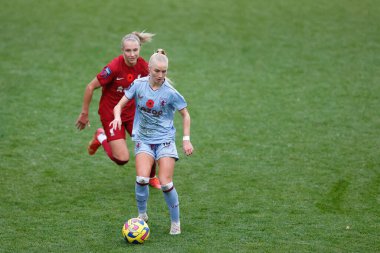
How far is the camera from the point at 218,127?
36.3ft

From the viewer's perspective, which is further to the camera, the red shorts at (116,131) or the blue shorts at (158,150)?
the red shorts at (116,131)

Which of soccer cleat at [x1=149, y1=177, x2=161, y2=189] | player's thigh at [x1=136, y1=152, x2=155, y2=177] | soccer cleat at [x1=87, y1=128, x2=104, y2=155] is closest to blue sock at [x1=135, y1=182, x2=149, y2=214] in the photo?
player's thigh at [x1=136, y1=152, x2=155, y2=177]

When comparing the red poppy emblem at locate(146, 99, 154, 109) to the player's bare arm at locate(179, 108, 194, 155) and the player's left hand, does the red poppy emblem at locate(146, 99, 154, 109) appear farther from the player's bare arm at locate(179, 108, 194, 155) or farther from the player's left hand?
the player's left hand

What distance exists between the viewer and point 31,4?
56.7 ft

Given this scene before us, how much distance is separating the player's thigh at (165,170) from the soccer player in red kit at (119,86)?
1.22 m

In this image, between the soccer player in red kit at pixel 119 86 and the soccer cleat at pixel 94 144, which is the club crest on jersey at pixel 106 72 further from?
the soccer cleat at pixel 94 144

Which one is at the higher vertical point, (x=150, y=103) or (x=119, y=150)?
(x=150, y=103)

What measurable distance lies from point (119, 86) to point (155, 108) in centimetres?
137

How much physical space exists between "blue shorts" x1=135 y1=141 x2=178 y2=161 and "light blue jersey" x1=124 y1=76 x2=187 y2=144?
5 cm

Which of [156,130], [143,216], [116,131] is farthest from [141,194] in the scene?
[116,131]

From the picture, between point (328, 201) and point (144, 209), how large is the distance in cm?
234

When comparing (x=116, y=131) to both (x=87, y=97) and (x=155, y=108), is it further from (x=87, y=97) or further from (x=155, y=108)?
(x=155, y=108)

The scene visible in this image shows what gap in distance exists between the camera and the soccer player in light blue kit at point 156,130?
23.1 ft

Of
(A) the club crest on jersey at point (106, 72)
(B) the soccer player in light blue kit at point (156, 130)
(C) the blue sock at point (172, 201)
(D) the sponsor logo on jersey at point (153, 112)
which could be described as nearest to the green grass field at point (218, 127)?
(C) the blue sock at point (172, 201)
